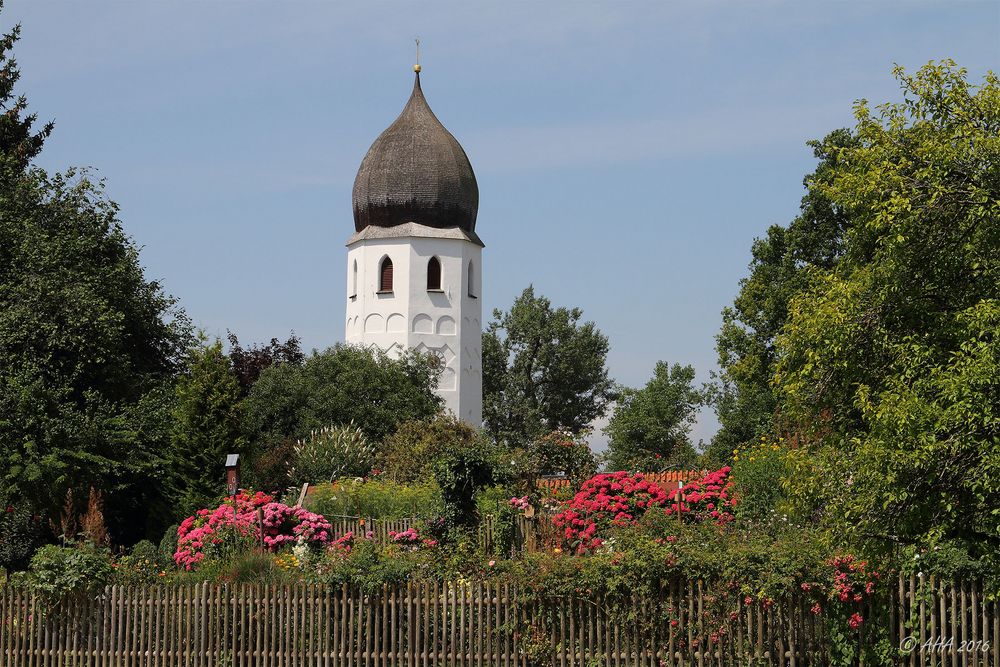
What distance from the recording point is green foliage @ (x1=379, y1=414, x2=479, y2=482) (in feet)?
111

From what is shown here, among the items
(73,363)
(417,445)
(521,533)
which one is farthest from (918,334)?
(417,445)

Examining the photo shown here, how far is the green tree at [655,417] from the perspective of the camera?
2410 inches

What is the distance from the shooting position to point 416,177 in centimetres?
5559

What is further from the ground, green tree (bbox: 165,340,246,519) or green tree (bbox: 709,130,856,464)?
green tree (bbox: 709,130,856,464)

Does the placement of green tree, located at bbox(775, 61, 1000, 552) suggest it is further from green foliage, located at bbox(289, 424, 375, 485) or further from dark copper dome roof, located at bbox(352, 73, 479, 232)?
dark copper dome roof, located at bbox(352, 73, 479, 232)

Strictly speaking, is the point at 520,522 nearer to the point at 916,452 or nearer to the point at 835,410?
the point at 835,410

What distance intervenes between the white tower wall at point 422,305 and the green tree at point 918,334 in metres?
43.1

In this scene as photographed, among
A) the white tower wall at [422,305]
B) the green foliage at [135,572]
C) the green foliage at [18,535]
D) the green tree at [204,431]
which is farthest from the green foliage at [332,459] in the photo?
the white tower wall at [422,305]

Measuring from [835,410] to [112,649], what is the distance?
8.03 meters

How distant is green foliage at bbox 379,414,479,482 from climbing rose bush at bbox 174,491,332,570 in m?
11.9

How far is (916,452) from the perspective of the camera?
11312mm

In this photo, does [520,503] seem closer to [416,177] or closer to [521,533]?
[521,533]

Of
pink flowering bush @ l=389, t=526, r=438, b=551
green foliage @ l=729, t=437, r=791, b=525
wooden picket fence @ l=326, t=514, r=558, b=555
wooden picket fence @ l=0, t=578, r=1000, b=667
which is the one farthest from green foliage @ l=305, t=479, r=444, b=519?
wooden picket fence @ l=0, t=578, r=1000, b=667

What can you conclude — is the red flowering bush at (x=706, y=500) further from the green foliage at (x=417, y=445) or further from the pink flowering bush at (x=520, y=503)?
the green foliage at (x=417, y=445)
